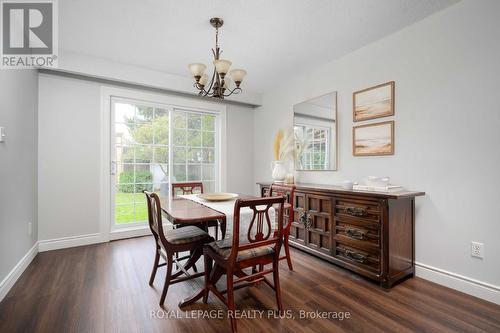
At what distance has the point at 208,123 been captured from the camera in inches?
173

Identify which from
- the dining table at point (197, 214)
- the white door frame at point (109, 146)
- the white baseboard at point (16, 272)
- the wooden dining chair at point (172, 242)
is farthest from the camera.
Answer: the white door frame at point (109, 146)

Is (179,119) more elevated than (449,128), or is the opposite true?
(179,119)

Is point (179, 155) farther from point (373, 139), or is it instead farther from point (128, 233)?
point (373, 139)

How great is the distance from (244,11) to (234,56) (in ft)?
3.05

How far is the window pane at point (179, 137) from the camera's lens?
403cm

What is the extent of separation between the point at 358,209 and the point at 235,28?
2263 mm

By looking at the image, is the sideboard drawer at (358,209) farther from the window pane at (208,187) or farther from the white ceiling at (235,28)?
the window pane at (208,187)

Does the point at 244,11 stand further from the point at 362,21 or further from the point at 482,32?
the point at 482,32

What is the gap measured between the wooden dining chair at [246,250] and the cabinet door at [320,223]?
1025 mm

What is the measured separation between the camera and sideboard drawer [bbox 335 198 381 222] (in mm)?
2199

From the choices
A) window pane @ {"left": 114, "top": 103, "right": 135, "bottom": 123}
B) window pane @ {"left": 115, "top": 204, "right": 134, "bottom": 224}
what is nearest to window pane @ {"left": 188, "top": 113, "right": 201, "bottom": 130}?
window pane @ {"left": 114, "top": 103, "right": 135, "bottom": 123}

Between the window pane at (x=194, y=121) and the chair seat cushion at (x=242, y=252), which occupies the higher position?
the window pane at (x=194, y=121)

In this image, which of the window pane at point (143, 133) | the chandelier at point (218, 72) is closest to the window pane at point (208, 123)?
the window pane at point (143, 133)

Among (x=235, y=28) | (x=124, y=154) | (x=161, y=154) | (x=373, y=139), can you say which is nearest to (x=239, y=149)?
(x=161, y=154)
